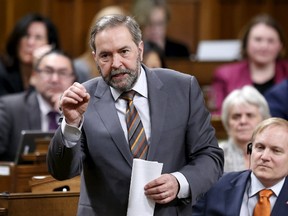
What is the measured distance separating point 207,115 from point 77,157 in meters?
0.55

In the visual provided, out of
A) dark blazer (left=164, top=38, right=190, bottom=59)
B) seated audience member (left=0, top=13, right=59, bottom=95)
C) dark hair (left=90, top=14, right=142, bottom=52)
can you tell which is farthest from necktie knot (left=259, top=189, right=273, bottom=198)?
dark blazer (left=164, top=38, right=190, bottom=59)

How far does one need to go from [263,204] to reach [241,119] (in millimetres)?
1316

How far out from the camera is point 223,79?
6.29m

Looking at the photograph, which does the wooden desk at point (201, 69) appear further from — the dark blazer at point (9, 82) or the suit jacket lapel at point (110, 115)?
the suit jacket lapel at point (110, 115)

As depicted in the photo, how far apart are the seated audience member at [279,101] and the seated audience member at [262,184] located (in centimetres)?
148

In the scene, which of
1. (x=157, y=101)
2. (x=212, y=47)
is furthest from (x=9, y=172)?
(x=212, y=47)

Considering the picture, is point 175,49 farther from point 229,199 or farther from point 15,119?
point 229,199

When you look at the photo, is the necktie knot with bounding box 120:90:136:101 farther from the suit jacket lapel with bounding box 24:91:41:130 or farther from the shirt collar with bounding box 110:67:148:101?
the suit jacket lapel with bounding box 24:91:41:130

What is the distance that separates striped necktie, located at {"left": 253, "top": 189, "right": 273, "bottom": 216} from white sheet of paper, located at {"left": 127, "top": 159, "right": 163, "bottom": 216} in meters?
0.64

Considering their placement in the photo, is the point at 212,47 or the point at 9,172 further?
the point at 212,47

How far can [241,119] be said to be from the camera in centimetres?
484

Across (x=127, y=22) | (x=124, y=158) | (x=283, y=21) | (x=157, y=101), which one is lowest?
(x=124, y=158)

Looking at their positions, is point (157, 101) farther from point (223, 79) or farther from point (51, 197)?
point (223, 79)

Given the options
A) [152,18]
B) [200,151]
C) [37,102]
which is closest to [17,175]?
[37,102]
